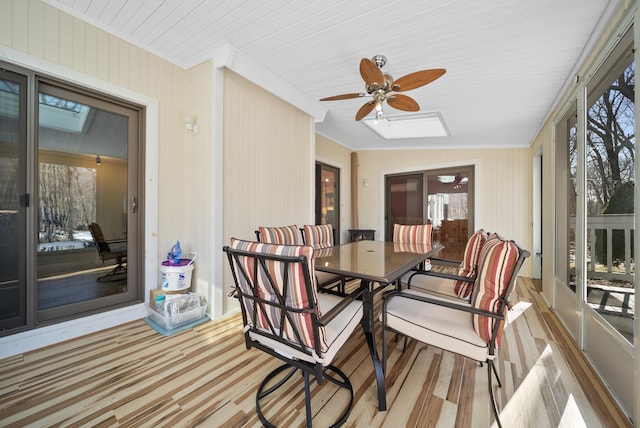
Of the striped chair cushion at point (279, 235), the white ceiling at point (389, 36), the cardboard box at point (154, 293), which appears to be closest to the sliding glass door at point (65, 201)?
the cardboard box at point (154, 293)

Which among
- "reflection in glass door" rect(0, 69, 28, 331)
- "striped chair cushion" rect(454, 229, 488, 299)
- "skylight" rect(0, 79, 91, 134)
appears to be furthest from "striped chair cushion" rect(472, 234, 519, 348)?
"skylight" rect(0, 79, 91, 134)

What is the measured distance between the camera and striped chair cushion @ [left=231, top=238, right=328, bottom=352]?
1.06m

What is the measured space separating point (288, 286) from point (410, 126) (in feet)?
13.2

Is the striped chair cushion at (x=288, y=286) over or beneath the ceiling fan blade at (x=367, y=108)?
beneath

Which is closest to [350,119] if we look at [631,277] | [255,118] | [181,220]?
[255,118]

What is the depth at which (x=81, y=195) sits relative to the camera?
229cm

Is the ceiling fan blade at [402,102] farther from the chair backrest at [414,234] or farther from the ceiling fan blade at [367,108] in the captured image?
the chair backrest at [414,234]

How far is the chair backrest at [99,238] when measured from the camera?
236 cm

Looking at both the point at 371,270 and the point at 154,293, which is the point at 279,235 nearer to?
the point at 371,270

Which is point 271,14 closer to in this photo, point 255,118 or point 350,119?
point 255,118

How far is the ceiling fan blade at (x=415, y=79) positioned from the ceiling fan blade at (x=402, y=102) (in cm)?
19

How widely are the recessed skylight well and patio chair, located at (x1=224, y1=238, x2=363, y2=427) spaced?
3080mm

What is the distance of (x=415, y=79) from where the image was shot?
6.64 feet

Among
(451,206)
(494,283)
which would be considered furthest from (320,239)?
(451,206)
